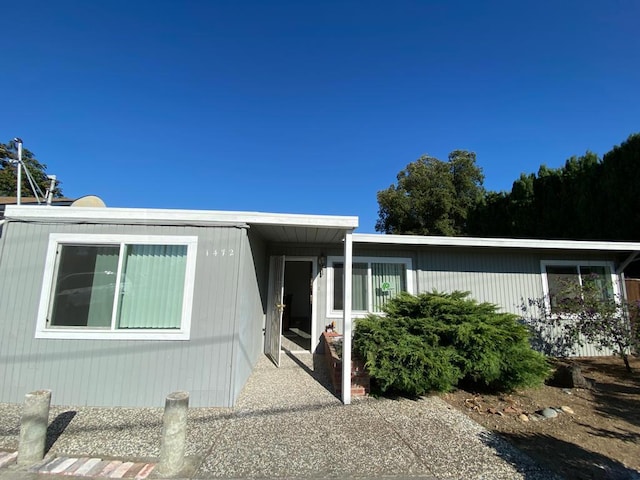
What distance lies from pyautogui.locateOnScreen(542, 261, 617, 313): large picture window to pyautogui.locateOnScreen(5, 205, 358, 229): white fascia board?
611cm

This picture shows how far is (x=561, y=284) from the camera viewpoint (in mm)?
7613

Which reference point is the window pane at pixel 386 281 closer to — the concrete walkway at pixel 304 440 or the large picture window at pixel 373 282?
the large picture window at pixel 373 282

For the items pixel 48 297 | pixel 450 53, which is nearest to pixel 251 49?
pixel 450 53

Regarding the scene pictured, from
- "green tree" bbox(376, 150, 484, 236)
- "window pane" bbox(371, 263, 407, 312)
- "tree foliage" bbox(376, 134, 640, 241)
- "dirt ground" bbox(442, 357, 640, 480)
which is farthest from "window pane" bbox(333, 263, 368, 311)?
"green tree" bbox(376, 150, 484, 236)

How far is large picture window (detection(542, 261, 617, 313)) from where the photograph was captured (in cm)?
759

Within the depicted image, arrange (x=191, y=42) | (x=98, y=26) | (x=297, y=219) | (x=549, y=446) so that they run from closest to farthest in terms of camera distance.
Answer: (x=549, y=446)
(x=297, y=219)
(x=98, y=26)
(x=191, y=42)

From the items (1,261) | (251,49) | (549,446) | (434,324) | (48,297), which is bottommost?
(549,446)

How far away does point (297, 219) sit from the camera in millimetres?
4656

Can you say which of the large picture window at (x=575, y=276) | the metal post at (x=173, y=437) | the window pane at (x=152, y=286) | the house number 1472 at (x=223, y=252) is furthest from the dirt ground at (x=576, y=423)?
the window pane at (x=152, y=286)

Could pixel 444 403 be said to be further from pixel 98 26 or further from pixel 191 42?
pixel 98 26

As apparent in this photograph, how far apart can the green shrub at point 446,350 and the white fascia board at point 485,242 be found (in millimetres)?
1832

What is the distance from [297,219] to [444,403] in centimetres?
344

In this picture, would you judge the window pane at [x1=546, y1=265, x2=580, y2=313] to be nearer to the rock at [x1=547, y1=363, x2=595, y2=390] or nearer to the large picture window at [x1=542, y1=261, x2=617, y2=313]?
the large picture window at [x1=542, y1=261, x2=617, y2=313]

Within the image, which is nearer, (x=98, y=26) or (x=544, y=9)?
(x=544, y=9)
